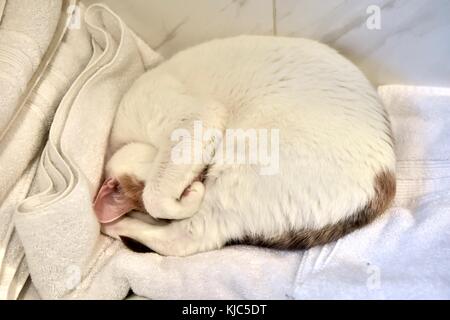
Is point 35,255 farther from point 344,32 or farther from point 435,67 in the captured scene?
point 435,67

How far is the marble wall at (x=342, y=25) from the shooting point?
123 centimetres

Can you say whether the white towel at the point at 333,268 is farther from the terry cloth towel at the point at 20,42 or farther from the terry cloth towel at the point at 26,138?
the terry cloth towel at the point at 20,42

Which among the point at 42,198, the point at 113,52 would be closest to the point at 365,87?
the point at 113,52

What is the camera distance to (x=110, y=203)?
1.16m

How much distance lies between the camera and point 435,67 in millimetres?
1299

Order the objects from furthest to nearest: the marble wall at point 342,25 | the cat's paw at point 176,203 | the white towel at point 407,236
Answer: the marble wall at point 342,25 → the cat's paw at point 176,203 → the white towel at point 407,236

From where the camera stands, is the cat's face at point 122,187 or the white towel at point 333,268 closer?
the white towel at point 333,268

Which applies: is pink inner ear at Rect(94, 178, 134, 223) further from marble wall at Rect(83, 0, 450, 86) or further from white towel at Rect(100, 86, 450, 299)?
marble wall at Rect(83, 0, 450, 86)

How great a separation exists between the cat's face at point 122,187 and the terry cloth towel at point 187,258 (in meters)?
0.04

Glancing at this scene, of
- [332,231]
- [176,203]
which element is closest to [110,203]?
[176,203]

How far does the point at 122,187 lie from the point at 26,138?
0.78 ft

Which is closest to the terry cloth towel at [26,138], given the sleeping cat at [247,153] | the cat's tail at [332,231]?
the sleeping cat at [247,153]

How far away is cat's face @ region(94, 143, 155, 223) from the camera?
45.2 inches

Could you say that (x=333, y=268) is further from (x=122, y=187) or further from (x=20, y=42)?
(x=20, y=42)
